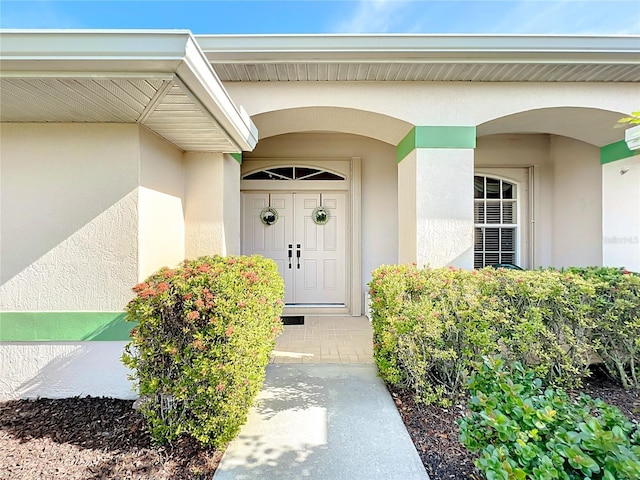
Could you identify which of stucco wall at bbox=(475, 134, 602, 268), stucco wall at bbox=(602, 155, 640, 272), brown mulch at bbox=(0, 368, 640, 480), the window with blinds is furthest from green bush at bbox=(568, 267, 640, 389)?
the window with blinds

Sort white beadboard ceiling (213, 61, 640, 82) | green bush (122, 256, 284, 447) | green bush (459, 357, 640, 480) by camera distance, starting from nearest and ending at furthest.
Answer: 1. green bush (459, 357, 640, 480)
2. green bush (122, 256, 284, 447)
3. white beadboard ceiling (213, 61, 640, 82)

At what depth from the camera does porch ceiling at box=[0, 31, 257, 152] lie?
2.21 metres

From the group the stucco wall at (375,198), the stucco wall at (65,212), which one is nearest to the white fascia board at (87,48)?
the stucco wall at (65,212)

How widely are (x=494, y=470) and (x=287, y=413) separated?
185cm

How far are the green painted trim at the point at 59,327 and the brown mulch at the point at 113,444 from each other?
63 cm

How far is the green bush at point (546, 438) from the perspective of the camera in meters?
1.43

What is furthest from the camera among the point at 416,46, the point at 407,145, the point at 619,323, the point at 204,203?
the point at 407,145

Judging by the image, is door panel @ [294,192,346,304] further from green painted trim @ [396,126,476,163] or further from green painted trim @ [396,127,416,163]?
green painted trim @ [396,126,476,163]

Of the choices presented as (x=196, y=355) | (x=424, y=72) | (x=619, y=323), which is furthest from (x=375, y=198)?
(x=196, y=355)

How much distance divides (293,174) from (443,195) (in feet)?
10.8

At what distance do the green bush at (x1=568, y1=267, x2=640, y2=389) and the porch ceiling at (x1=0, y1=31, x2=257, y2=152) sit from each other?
172 inches

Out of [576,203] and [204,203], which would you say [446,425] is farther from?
[576,203]

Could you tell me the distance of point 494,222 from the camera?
6656 mm

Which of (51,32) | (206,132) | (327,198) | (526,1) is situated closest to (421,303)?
(206,132)
